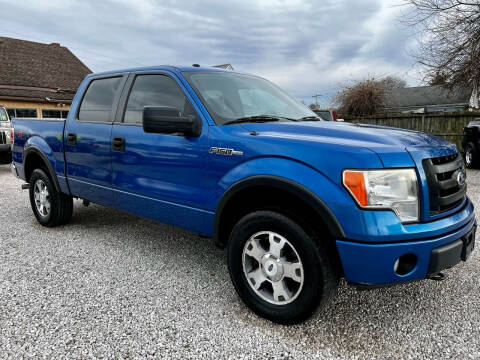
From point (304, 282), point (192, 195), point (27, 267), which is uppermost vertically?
point (192, 195)

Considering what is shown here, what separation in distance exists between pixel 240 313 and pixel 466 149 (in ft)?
34.6

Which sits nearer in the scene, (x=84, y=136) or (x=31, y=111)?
(x=84, y=136)

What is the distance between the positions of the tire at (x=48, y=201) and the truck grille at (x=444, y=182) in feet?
13.9

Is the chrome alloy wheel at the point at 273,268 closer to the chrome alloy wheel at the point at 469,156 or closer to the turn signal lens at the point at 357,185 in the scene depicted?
the turn signal lens at the point at 357,185

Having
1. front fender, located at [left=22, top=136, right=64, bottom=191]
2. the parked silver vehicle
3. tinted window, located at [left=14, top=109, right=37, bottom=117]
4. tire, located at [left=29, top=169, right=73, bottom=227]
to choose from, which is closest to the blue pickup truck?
front fender, located at [left=22, top=136, right=64, bottom=191]

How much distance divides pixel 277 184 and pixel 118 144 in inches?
72.7

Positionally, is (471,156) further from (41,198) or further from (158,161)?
(41,198)

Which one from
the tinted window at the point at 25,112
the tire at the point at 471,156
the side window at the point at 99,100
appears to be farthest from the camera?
the tinted window at the point at 25,112

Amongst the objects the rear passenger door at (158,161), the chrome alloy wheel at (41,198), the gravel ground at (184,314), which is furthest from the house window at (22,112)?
the rear passenger door at (158,161)

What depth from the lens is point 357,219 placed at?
6.81 ft

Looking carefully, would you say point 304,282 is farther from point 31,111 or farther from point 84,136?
point 31,111

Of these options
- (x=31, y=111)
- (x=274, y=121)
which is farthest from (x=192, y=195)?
(x=31, y=111)

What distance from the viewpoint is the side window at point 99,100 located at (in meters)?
3.90

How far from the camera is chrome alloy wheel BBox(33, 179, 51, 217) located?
4.83 meters
